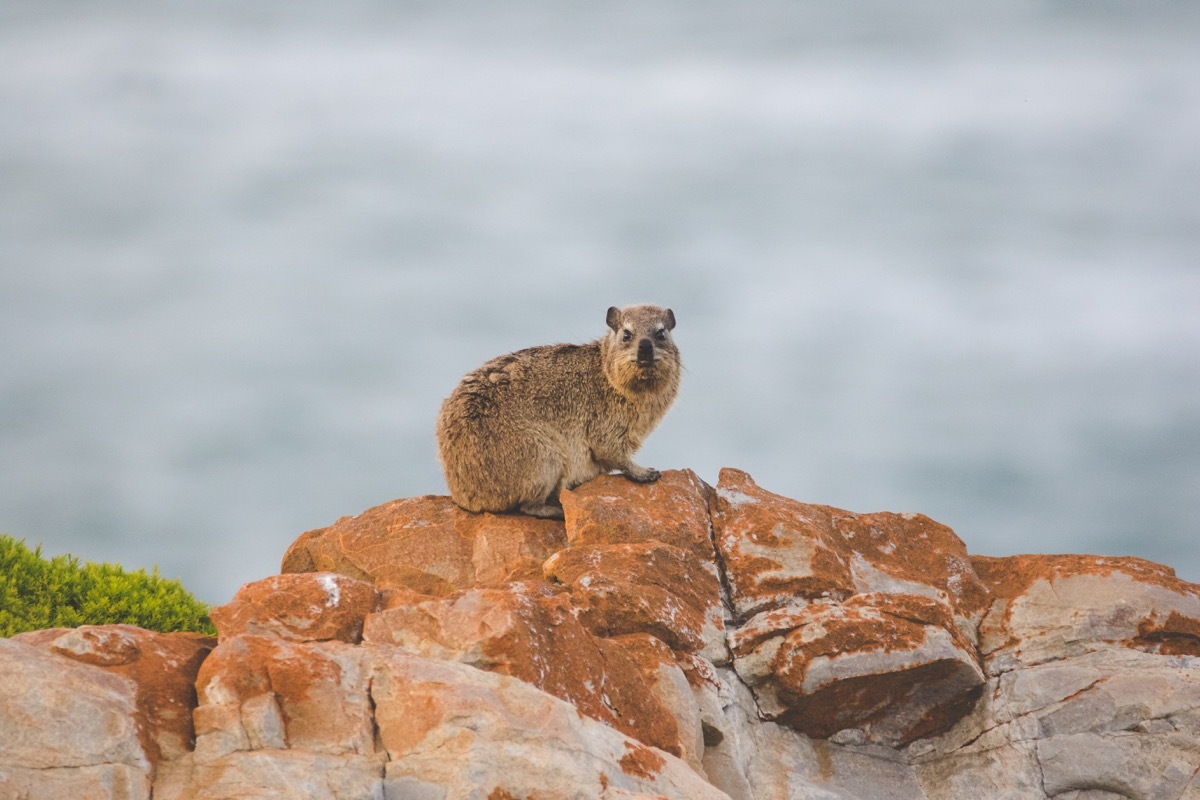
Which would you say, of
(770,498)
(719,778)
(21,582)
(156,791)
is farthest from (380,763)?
(21,582)

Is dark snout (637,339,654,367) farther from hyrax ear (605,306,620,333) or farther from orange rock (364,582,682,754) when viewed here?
A: orange rock (364,582,682,754)

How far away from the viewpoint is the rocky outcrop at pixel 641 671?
21.4 ft

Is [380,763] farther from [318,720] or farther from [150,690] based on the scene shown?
[150,690]

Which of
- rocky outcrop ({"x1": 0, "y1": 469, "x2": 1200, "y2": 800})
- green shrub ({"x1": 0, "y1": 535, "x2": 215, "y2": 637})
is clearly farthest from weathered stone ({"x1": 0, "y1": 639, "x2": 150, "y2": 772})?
green shrub ({"x1": 0, "y1": 535, "x2": 215, "y2": 637})

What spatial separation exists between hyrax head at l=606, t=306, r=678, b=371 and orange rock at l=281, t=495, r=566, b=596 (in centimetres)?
221

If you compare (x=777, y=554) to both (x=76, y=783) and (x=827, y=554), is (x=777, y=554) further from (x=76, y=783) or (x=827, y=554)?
(x=76, y=783)

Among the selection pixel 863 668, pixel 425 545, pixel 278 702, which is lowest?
pixel 278 702

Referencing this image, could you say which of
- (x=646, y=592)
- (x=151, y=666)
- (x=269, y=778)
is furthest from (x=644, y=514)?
(x=269, y=778)

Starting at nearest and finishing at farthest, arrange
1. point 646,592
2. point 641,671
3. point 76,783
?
1. point 76,783
2. point 641,671
3. point 646,592

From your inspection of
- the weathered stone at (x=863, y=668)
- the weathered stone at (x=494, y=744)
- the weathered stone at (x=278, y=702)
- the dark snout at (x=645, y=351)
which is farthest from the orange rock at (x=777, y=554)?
the weathered stone at (x=278, y=702)

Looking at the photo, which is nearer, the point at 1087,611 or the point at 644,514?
the point at 1087,611

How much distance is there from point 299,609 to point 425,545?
3.90m

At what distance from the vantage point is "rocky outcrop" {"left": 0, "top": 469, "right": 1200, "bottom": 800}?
6.53 meters

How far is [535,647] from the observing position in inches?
309
